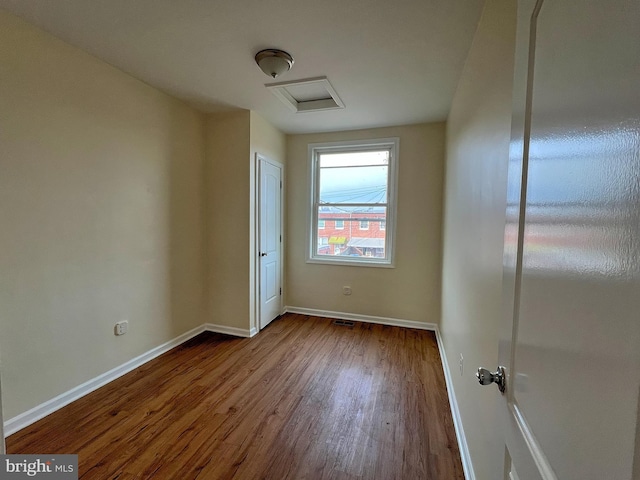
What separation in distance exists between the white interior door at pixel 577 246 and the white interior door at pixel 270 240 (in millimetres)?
2814

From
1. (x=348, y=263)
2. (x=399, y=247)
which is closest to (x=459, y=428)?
(x=399, y=247)

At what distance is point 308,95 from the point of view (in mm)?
2789

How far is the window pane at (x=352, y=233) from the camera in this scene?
3711mm

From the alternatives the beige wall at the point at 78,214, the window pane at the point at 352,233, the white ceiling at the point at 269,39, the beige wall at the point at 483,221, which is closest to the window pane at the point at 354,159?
the window pane at the point at 352,233

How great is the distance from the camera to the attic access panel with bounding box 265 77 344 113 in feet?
7.88

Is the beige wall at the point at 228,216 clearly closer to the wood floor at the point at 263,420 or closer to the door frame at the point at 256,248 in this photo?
the door frame at the point at 256,248

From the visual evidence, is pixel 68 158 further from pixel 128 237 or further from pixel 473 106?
pixel 473 106

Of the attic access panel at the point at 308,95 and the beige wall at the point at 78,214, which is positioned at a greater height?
the attic access panel at the point at 308,95

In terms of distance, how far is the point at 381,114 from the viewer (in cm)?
309

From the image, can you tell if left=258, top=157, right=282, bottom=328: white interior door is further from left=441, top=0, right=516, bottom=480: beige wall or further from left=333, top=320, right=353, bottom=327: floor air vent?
left=441, top=0, right=516, bottom=480: beige wall

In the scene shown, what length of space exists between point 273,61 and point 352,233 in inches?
91.7

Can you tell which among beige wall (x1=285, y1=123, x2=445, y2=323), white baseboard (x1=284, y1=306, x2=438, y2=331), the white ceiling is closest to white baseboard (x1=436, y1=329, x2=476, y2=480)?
white baseboard (x1=284, y1=306, x2=438, y2=331)

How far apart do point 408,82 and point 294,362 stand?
2.69 m

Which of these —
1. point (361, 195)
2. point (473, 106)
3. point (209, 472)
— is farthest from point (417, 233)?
point (209, 472)
